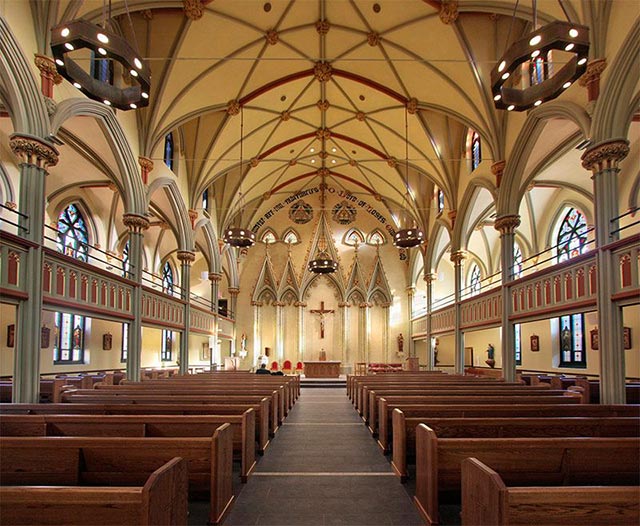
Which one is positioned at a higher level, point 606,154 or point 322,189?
point 322,189

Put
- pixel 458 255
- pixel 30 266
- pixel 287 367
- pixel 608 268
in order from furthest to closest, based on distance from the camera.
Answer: pixel 287 367 < pixel 458 255 < pixel 608 268 < pixel 30 266

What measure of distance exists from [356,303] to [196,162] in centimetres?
1439

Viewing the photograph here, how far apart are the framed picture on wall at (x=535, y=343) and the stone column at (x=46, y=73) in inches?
768

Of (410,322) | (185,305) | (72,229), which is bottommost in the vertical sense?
(410,322)

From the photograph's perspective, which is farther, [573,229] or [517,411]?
[573,229]

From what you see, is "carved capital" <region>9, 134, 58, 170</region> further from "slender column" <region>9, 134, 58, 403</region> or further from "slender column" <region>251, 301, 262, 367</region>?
"slender column" <region>251, 301, 262, 367</region>

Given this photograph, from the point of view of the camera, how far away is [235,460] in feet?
23.3

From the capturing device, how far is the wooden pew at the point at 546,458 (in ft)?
14.0

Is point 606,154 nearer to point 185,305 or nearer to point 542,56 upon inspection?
point 542,56

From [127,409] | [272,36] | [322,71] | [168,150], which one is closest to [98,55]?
[127,409]

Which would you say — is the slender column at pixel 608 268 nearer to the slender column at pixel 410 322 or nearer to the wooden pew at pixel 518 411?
the wooden pew at pixel 518 411

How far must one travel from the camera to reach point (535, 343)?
21.1m

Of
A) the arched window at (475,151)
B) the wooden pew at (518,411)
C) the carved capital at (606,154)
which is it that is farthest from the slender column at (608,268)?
the arched window at (475,151)

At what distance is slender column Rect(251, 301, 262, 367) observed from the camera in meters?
29.6
